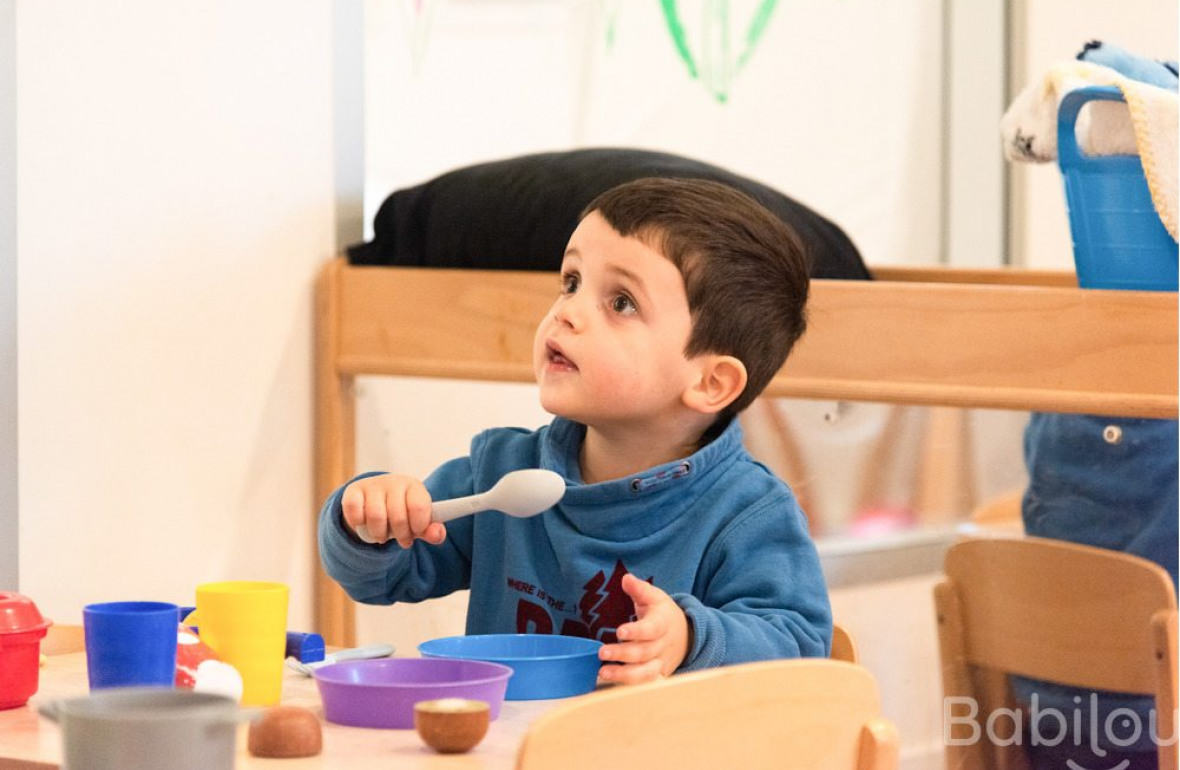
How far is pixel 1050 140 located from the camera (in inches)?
59.9

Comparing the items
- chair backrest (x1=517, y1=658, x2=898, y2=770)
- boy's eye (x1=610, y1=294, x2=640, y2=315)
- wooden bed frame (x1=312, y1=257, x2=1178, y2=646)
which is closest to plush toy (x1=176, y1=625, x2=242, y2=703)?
chair backrest (x1=517, y1=658, x2=898, y2=770)

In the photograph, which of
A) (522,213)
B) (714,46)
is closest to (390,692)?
(522,213)

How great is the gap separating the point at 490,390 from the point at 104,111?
586 mm

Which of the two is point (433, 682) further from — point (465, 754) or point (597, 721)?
point (597, 721)

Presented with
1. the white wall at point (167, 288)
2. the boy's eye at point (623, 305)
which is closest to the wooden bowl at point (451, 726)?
the boy's eye at point (623, 305)

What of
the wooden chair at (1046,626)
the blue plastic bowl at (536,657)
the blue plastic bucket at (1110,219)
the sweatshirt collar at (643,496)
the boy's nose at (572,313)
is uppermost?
the blue plastic bucket at (1110,219)

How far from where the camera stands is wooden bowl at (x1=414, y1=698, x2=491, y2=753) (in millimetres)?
760

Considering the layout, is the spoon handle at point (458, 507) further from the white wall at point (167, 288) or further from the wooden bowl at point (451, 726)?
the white wall at point (167, 288)

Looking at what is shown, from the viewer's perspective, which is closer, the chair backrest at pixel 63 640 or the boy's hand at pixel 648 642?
the boy's hand at pixel 648 642

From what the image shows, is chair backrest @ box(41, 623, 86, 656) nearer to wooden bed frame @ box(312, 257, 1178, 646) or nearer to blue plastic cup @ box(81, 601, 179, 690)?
blue plastic cup @ box(81, 601, 179, 690)

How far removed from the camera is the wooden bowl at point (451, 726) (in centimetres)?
76

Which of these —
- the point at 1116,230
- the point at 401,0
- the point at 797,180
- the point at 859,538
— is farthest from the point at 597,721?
the point at 797,180

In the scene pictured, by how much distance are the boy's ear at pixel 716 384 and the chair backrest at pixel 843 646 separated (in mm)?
184

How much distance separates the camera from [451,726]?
76 cm
